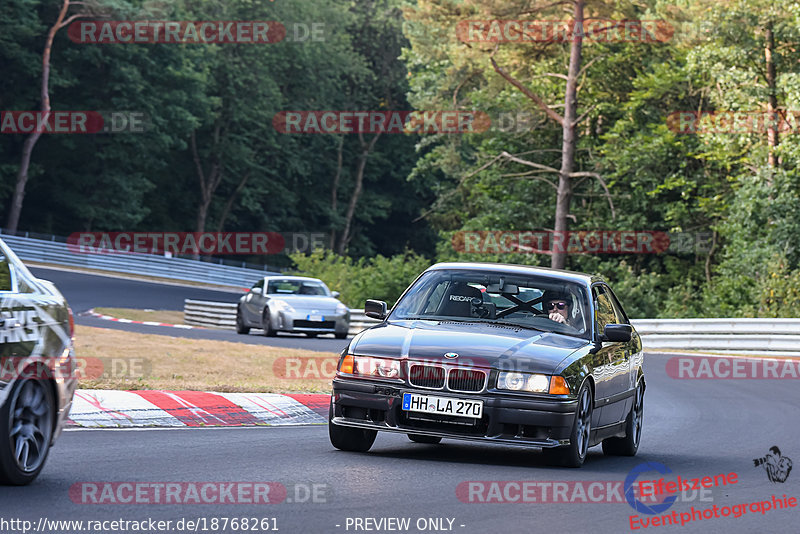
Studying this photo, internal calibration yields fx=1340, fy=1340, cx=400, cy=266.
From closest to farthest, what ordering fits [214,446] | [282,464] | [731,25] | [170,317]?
[282,464]
[214,446]
[731,25]
[170,317]

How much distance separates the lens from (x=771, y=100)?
1540 inches

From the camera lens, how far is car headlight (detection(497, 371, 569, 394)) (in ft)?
30.7

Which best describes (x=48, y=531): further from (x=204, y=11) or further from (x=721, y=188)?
(x=204, y=11)

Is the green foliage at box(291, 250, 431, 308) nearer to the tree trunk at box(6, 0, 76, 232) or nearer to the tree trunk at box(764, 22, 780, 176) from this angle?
the tree trunk at box(764, 22, 780, 176)

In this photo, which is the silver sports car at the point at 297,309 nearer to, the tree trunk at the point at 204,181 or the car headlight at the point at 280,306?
the car headlight at the point at 280,306

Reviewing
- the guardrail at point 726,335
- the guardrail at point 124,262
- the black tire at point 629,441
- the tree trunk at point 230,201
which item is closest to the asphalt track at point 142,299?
the guardrail at point 124,262

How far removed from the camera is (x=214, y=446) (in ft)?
33.7

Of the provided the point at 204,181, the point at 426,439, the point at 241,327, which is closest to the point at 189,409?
the point at 426,439

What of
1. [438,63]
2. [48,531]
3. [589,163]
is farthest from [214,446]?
[438,63]

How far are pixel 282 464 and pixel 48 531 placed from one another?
3.08 metres

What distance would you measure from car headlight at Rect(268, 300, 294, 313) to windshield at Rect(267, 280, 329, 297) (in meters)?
0.50

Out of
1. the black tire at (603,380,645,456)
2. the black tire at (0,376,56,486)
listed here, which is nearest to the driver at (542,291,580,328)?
the black tire at (603,380,645,456)

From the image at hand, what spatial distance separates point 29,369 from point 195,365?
12949mm

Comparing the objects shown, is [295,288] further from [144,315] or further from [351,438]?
[351,438]
